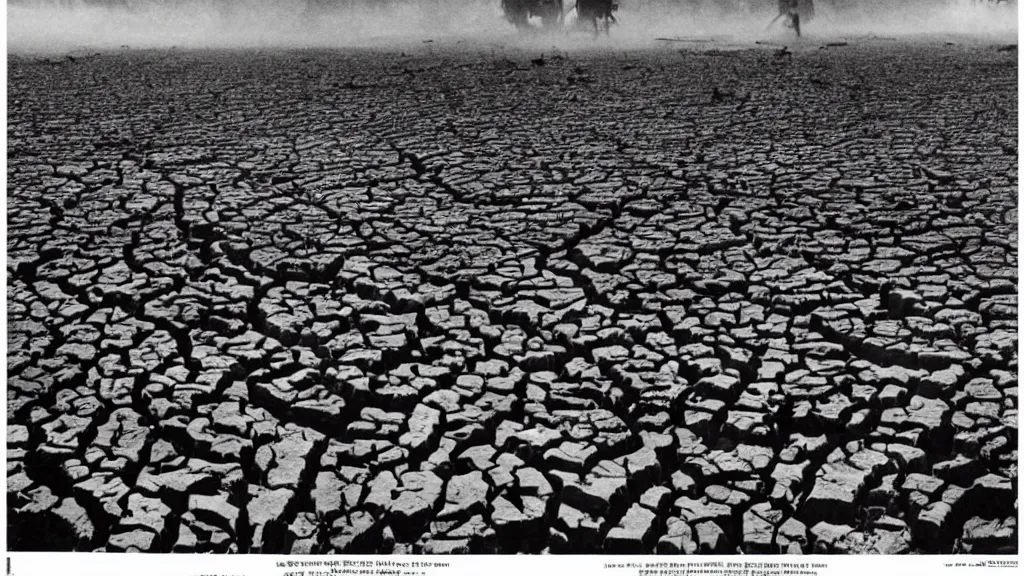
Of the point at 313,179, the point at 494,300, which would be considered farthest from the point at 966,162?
the point at 313,179

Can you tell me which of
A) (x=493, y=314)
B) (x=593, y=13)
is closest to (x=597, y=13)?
(x=593, y=13)

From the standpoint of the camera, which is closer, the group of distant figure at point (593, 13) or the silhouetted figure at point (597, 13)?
the group of distant figure at point (593, 13)

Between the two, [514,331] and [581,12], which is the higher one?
[581,12]

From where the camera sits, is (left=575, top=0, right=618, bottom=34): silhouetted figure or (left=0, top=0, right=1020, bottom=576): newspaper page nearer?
(left=0, top=0, right=1020, bottom=576): newspaper page

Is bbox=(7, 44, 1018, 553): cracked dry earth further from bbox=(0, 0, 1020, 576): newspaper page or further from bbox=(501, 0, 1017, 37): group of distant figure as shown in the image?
bbox=(501, 0, 1017, 37): group of distant figure

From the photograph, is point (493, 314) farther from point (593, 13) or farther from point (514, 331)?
point (593, 13)

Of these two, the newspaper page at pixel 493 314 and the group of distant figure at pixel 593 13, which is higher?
the group of distant figure at pixel 593 13

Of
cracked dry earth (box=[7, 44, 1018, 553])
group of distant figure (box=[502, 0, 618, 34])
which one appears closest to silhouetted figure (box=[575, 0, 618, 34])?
group of distant figure (box=[502, 0, 618, 34])

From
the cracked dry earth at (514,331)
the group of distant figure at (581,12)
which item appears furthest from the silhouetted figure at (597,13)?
the cracked dry earth at (514,331)

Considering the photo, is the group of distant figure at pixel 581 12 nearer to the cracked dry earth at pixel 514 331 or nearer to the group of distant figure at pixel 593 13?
the group of distant figure at pixel 593 13
